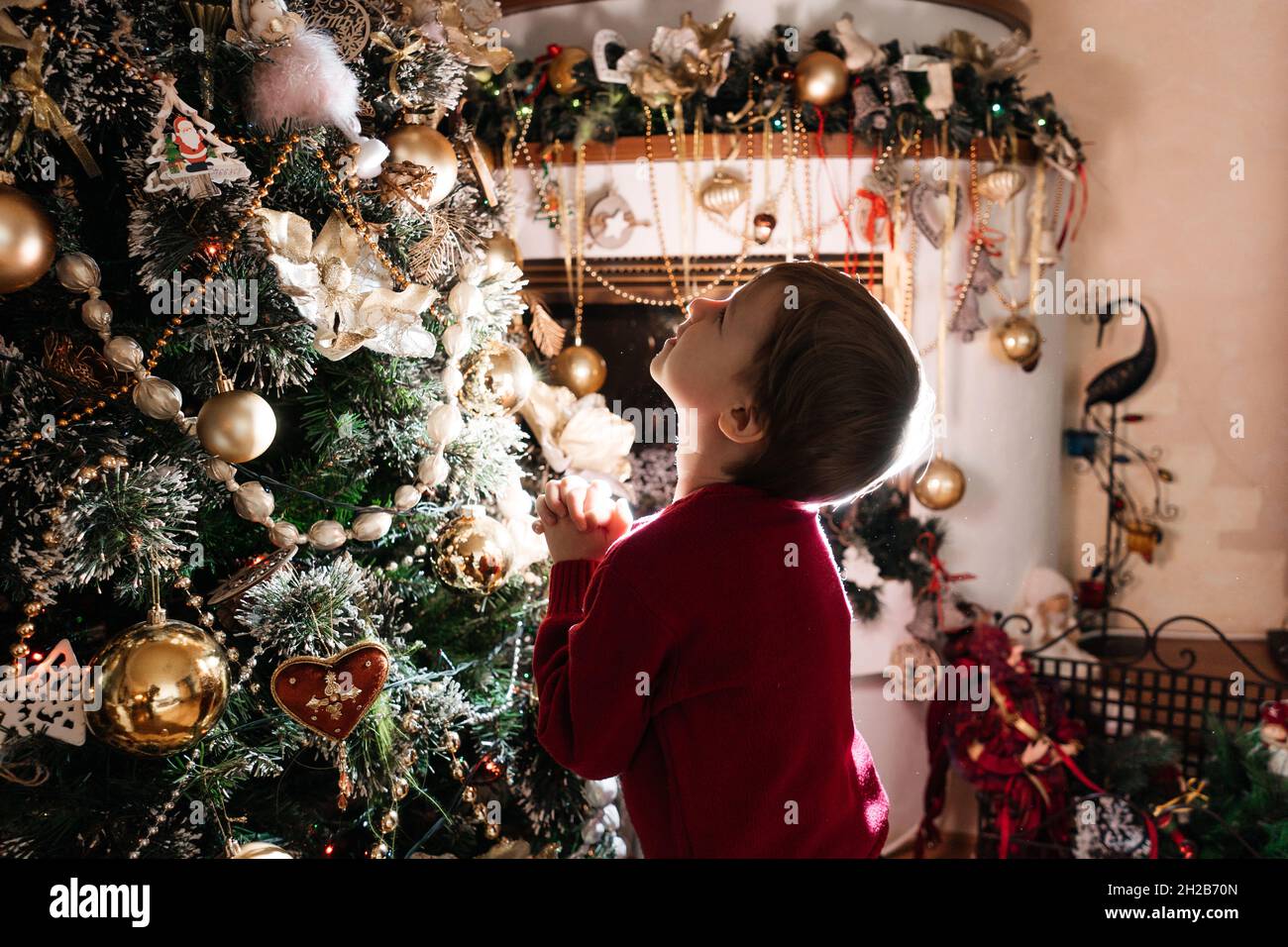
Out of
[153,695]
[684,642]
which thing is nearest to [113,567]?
[153,695]

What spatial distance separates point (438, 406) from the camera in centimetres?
112

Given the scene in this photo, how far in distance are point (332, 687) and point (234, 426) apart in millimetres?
274

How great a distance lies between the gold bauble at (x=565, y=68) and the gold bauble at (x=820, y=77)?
0.39 meters

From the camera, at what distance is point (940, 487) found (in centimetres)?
204

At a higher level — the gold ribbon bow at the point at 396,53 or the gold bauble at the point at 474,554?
the gold ribbon bow at the point at 396,53

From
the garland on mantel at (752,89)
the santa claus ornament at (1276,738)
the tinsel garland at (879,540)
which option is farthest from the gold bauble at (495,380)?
the santa claus ornament at (1276,738)

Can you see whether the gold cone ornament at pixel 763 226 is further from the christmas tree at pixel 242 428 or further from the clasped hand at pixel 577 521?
the clasped hand at pixel 577 521

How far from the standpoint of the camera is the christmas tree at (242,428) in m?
0.92

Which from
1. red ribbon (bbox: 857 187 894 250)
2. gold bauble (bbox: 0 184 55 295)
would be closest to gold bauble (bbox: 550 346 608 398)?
red ribbon (bbox: 857 187 894 250)

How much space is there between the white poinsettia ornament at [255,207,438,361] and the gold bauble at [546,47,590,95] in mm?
857

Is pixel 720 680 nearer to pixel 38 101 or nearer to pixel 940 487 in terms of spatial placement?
pixel 38 101

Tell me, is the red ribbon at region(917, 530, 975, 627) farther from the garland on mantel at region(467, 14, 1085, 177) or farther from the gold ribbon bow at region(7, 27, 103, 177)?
the gold ribbon bow at region(7, 27, 103, 177)

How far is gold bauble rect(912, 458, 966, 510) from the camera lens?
2.03m
